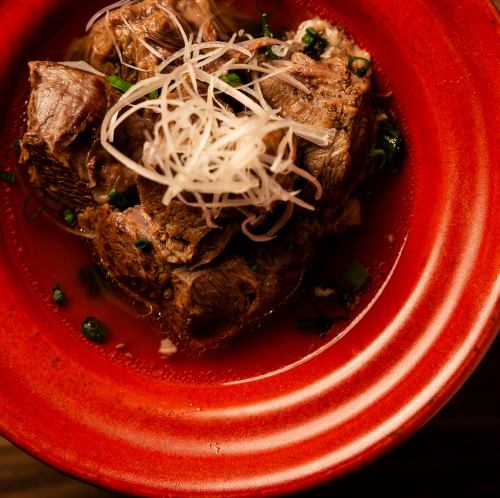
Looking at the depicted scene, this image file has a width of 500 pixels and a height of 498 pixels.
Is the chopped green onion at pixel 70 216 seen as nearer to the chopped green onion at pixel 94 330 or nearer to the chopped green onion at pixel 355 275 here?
the chopped green onion at pixel 94 330

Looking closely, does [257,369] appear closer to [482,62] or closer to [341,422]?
[341,422]

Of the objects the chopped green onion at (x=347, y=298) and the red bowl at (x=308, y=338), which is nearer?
the red bowl at (x=308, y=338)

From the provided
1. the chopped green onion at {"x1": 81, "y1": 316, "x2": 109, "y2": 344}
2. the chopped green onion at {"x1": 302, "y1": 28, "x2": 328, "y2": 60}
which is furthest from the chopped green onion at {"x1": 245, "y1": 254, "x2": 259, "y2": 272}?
the chopped green onion at {"x1": 302, "y1": 28, "x2": 328, "y2": 60}

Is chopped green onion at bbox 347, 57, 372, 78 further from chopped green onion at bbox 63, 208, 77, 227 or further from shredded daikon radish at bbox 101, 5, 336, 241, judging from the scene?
chopped green onion at bbox 63, 208, 77, 227

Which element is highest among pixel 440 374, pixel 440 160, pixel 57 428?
pixel 57 428

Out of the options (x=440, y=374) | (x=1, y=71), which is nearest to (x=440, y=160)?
(x=440, y=374)

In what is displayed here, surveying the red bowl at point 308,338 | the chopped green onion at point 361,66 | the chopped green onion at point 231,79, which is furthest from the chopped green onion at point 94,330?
the chopped green onion at point 361,66

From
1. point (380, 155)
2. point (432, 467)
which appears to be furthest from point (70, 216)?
point (432, 467)
